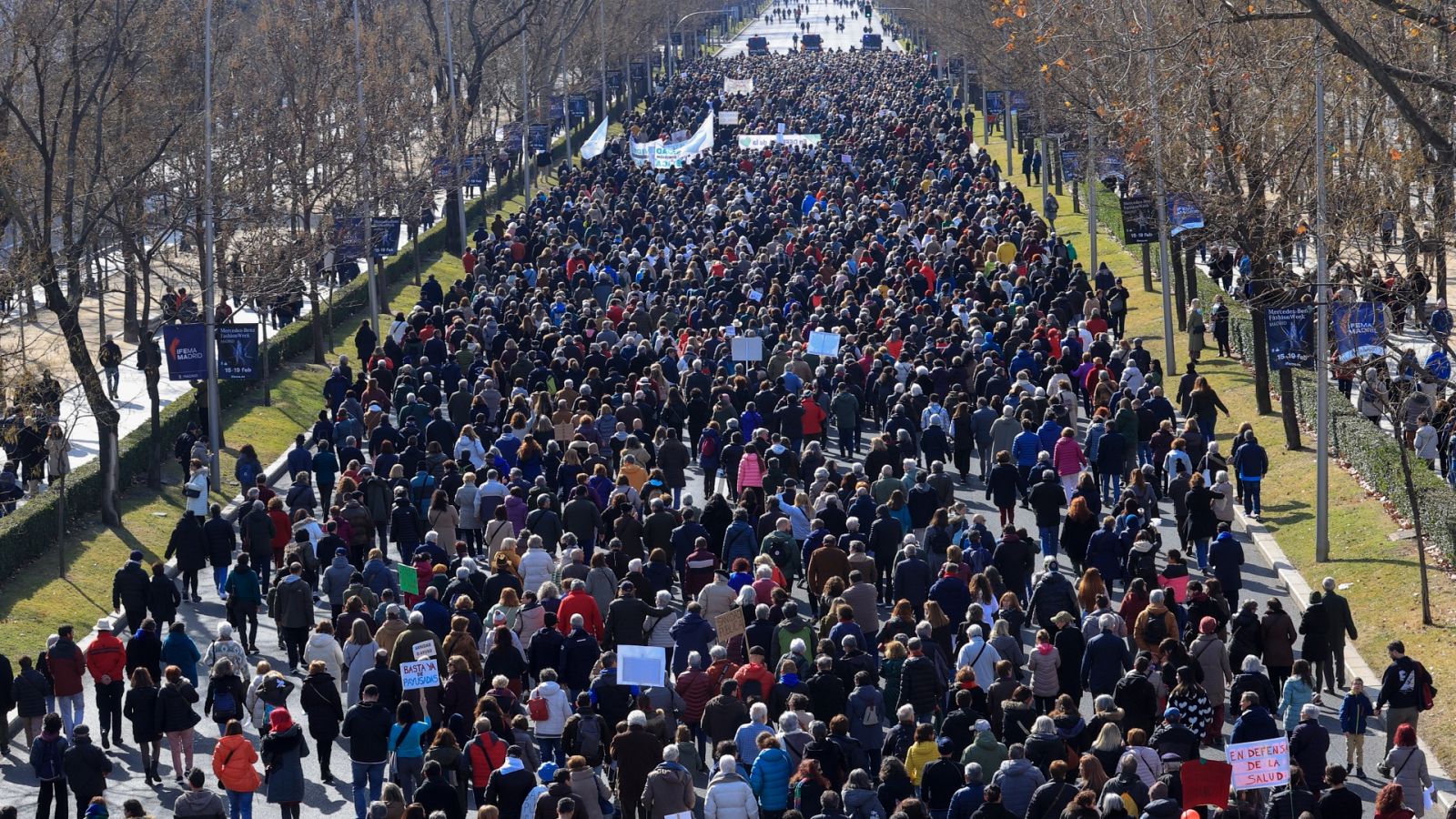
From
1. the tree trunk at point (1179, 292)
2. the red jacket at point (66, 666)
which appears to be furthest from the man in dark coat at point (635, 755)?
the tree trunk at point (1179, 292)

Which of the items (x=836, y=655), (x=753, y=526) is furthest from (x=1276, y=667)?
(x=753, y=526)

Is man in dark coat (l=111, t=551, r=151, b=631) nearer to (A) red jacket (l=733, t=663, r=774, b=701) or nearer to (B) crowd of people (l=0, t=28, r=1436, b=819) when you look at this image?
(B) crowd of people (l=0, t=28, r=1436, b=819)

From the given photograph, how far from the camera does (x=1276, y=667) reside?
1855 cm

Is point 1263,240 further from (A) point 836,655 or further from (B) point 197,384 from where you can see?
(B) point 197,384

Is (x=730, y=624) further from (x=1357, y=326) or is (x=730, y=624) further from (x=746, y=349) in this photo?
(x=746, y=349)

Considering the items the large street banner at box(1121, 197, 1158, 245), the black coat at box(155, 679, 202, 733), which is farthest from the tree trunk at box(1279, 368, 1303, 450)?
the black coat at box(155, 679, 202, 733)

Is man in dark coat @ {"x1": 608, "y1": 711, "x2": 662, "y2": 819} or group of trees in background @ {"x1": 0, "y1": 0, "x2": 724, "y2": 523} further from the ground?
group of trees in background @ {"x1": 0, "y1": 0, "x2": 724, "y2": 523}

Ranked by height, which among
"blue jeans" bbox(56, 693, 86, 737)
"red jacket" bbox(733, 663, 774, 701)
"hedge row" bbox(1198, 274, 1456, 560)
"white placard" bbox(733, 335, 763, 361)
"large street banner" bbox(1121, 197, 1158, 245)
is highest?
"large street banner" bbox(1121, 197, 1158, 245)

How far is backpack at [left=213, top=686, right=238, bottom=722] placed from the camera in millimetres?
17453

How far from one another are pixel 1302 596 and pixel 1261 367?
32.0 feet

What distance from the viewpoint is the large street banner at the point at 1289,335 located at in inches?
1036

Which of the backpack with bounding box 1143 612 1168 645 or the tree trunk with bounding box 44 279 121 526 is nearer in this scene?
the backpack with bounding box 1143 612 1168 645

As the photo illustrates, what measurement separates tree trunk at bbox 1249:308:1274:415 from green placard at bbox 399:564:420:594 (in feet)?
52.3

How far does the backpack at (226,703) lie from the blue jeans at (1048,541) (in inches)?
379
